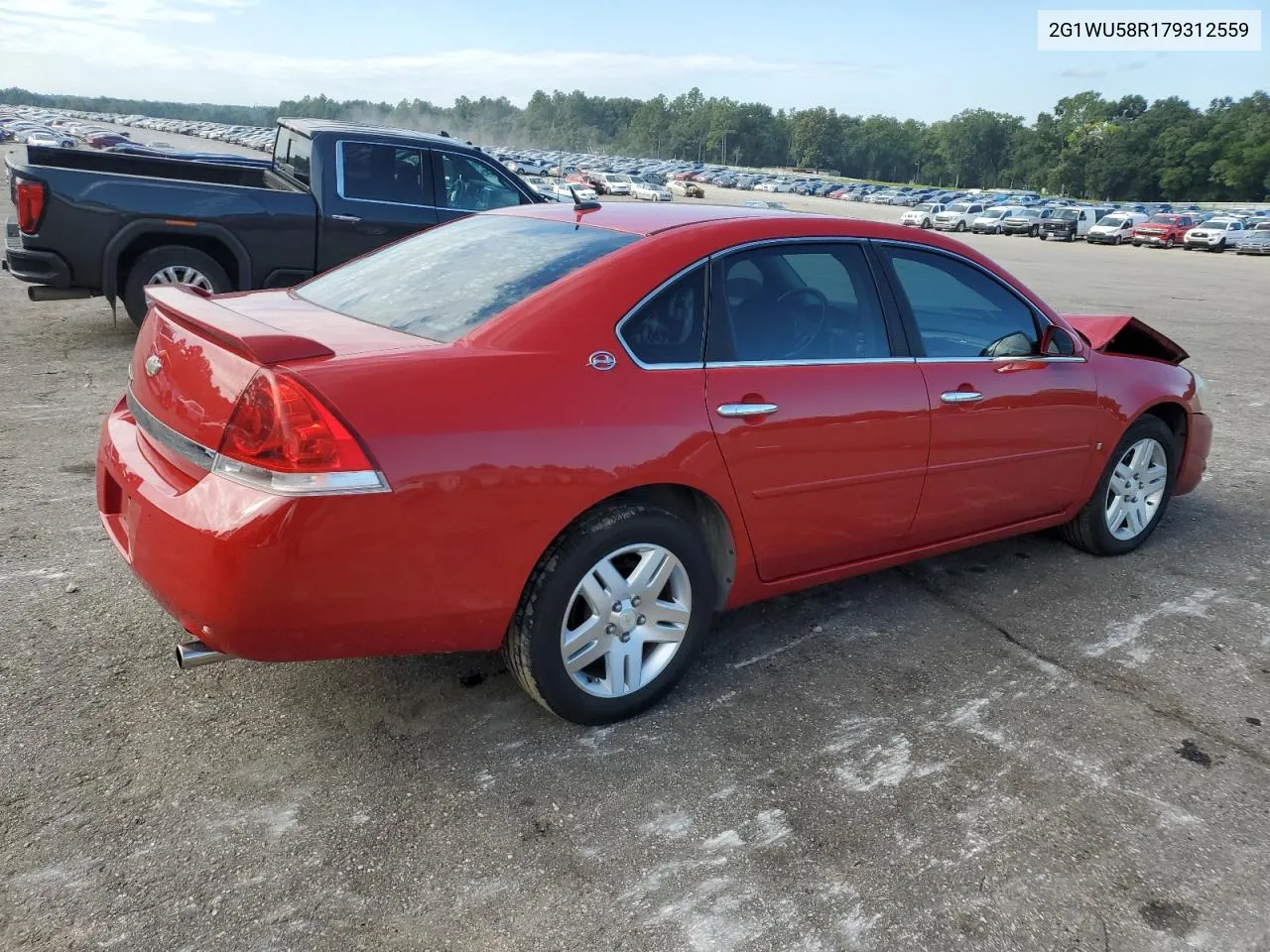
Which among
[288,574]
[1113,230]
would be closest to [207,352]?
[288,574]

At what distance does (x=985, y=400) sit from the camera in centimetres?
392

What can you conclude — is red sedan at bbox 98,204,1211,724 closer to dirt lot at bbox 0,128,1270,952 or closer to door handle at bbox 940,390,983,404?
door handle at bbox 940,390,983,404

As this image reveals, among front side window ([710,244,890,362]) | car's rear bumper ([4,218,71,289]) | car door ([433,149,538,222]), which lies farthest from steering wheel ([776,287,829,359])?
car's rear bumper ([4,218,71,289])

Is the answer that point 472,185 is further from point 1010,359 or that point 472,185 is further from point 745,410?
point 745,410

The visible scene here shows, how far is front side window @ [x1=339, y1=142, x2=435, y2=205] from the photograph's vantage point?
8.70m

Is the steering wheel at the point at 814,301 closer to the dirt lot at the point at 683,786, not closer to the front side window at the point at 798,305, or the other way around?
the front side window at the point at 798,305

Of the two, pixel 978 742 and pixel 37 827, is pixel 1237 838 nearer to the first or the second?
pixel 978 742

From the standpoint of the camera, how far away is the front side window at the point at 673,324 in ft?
10.0

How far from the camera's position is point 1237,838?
276 cm

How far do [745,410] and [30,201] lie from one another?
22.1 ft

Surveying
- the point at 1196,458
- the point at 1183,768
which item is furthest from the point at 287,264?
the point at 1183,768

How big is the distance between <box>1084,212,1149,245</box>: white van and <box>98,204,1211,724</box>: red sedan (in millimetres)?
41544

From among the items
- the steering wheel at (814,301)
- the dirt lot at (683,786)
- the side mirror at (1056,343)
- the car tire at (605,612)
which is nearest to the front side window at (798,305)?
the steering wheel at (814,301)

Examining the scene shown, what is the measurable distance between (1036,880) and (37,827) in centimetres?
252
